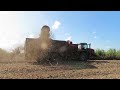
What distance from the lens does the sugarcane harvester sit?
36.6 feet

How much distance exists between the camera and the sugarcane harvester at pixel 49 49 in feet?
36.6

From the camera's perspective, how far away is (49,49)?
36.8 feet

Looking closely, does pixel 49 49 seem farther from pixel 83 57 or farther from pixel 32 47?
pixel 83 57

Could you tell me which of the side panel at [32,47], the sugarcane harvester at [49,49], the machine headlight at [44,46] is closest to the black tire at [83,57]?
the sugarcane harvester at [49,49]

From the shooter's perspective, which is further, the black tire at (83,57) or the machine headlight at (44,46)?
the black tire at (83,57)

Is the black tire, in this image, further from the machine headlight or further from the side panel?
the side panel

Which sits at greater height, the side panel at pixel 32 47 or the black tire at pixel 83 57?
the side panel at pixel 32 47

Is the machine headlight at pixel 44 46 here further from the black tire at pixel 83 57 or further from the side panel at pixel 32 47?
the black tire at pixel 83 57
